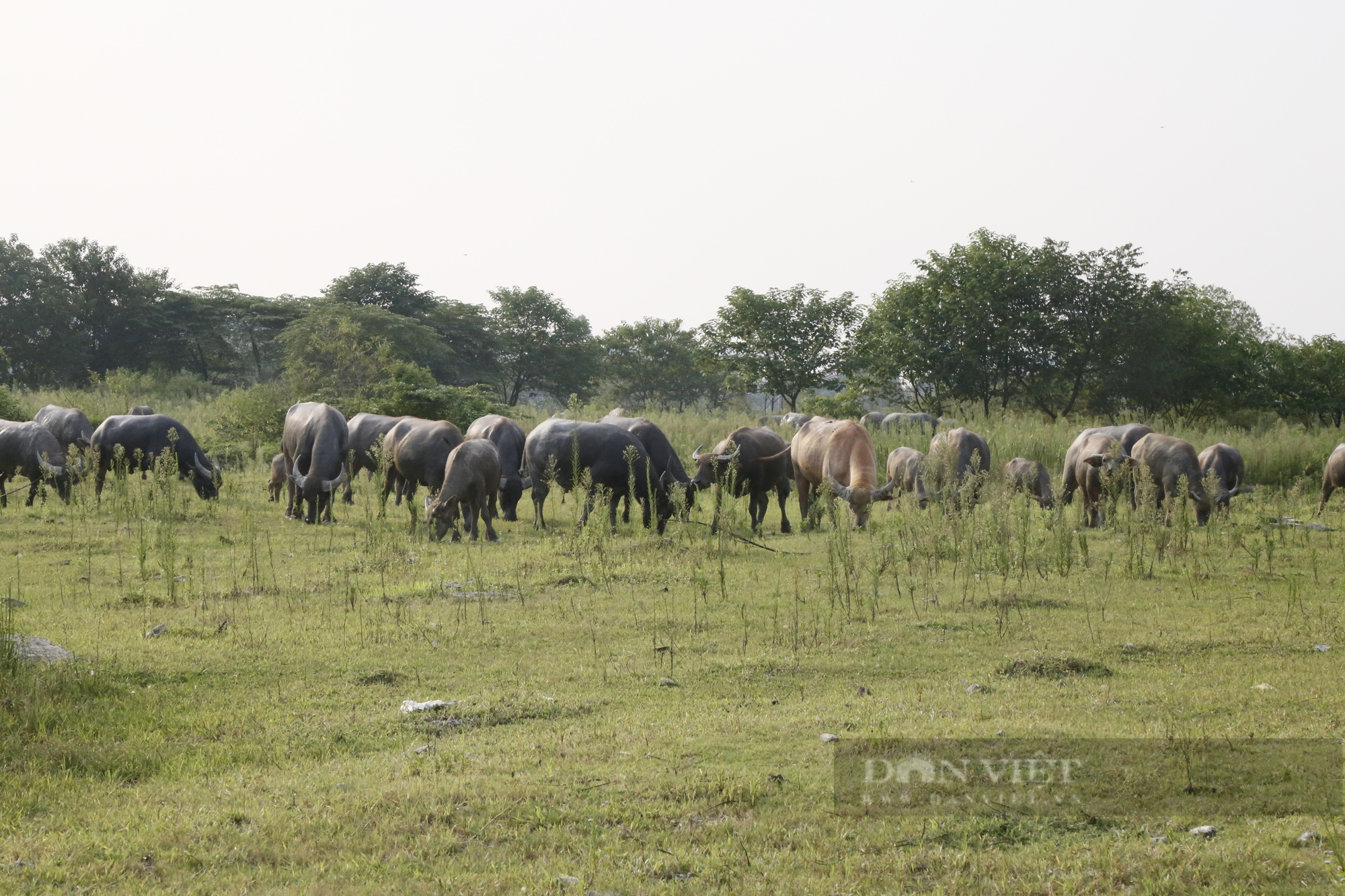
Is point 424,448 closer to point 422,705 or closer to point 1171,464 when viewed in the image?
point 422,705

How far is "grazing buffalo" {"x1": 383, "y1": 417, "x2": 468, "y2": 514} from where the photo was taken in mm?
17328

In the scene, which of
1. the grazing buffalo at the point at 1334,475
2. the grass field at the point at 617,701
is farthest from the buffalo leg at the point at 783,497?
the grazing buffalo at the point at 1334,475

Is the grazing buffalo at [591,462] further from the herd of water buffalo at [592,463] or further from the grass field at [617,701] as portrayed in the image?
the grass field at [617,701]

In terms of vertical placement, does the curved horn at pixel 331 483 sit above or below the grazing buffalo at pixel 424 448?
below

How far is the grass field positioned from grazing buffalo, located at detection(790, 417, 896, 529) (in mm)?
1840

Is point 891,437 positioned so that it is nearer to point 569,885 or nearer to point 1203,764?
point 1203,764

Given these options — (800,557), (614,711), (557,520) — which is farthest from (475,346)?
(614,711)

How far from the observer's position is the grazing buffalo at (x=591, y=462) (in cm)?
1609

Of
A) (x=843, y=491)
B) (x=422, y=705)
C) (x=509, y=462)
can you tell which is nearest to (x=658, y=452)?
(x=509, y=462)

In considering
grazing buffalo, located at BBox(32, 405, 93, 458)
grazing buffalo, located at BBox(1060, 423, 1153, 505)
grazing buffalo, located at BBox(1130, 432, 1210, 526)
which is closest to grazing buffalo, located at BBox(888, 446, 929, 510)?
grazing buffalo, located at BBox(1060, 423, 1153, 505)

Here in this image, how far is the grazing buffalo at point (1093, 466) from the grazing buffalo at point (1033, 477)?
16.2 inches

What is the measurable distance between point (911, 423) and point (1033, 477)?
10.7m

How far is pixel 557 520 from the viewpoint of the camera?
17641 millimetres

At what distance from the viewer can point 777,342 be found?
2028 inches
